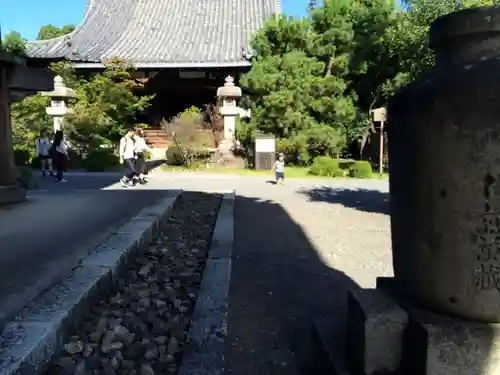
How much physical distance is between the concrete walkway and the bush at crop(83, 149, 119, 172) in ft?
26.8

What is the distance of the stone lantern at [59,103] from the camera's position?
632 inches

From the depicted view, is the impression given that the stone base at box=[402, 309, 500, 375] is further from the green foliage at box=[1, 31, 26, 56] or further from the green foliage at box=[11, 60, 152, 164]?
the green foliage at box=[1, 31, 26, 56]

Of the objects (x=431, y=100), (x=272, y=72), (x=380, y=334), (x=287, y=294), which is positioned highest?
(x=272, y=72)

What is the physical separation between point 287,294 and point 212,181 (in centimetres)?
890

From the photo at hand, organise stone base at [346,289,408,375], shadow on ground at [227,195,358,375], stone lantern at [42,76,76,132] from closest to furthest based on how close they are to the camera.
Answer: stone base at [346,289,408,375] → shadow on ground at [227,195,358,375] → stone lantern at [42,76,76,132]

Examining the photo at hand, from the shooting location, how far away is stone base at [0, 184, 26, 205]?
6.20 metres

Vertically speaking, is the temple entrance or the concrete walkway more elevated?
the temple entrance

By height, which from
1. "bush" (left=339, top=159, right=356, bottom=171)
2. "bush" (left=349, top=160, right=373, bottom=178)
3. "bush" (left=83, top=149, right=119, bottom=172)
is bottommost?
"bush" (left=349, top=160, right=373, bottom=178)

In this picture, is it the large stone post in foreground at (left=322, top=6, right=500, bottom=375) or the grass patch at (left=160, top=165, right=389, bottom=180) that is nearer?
the large stone post in foreground at (left=322, top=6, right=500, bottom=375)

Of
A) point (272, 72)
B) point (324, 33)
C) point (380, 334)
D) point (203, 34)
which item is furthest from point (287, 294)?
point (203, 34)

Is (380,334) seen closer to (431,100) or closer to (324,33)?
(431,100)

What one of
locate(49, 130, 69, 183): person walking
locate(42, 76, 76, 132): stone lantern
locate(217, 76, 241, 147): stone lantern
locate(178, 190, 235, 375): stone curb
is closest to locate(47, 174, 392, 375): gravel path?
locate(178, 190, 235, 375): stone curb

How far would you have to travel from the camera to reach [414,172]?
6.39ft

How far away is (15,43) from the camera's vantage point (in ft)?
59.8
